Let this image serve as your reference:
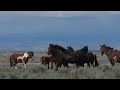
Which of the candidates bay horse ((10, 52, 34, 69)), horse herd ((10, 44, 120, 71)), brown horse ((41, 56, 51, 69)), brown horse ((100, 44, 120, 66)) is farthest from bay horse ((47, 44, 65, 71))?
brown horse ((100, 44, 120, 66))

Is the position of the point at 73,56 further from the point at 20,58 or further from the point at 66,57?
the point at 20,58

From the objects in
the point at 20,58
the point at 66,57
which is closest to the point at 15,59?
the point at 20,58

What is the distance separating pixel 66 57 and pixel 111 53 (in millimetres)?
1285

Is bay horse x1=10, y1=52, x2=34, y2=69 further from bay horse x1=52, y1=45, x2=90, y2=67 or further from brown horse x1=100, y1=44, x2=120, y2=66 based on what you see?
brown horse x1=100, y1=44, x2=120, y2=66

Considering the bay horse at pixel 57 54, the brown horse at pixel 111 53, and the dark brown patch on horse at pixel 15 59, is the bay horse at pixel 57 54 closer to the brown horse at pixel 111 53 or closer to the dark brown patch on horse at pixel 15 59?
the dark brown patch on horse at pixel 15 59

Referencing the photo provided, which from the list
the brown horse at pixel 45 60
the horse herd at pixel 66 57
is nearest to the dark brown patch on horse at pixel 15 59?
the horse herd at pixel 66 57

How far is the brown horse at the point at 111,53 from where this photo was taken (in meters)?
10.3

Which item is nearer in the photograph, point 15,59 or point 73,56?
point 73,56

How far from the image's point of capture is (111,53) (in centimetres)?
1047
